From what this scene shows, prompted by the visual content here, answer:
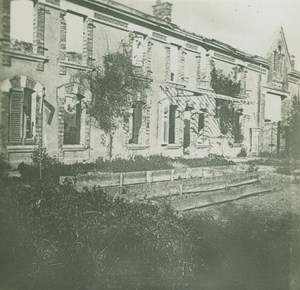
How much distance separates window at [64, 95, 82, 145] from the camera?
264 centimetres

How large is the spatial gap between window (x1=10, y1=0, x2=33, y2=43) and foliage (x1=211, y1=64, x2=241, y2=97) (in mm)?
1732

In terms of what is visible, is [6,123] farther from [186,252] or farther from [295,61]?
[295,61]

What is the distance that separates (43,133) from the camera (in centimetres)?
253

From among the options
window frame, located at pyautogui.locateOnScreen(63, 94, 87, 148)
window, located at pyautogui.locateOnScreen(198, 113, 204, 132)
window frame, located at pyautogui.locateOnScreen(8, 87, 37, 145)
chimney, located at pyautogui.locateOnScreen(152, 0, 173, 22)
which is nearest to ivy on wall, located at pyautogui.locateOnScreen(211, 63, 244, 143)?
window, located at pyautogui.locateOnScreen(198, 113, 204, 132)

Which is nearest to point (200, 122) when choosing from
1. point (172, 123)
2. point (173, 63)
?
point (172, 123)

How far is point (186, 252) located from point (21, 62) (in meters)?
1.96

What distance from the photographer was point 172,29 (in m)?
3.04

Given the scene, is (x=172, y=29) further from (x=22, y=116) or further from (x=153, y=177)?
(x=22, y=116)

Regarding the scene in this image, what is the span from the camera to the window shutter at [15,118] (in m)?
2.40

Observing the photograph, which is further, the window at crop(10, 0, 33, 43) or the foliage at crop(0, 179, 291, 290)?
the foliage at crop(0, 179, 291, 290)

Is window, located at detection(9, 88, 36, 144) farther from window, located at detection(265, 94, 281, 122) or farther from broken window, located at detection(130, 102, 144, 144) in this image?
window, located at detection(265, 94, 281, 122)

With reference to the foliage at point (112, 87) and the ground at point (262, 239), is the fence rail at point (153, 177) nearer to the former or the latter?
the ground at point (262, 239)

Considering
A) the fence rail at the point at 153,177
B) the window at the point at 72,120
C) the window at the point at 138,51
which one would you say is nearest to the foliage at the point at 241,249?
the fence rail at the point at 153,177

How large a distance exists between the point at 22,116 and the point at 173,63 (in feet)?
4.65
